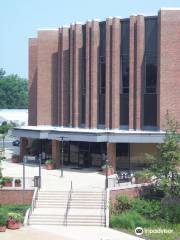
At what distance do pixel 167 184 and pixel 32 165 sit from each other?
18956 millimetres

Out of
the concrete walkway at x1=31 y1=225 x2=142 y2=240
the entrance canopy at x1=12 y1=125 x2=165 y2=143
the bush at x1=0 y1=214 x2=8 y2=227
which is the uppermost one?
the entrance canopy at x1=12 y1=125 x2=165 y2=143

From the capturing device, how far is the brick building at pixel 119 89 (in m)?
47.8

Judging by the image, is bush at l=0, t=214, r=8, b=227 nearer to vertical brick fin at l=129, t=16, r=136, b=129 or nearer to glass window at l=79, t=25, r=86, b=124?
vertical brick fin at l=129, t=16, r=136, b=129

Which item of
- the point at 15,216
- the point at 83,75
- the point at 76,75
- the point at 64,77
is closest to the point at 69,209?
the point at 15,216

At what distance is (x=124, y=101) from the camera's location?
50.0 meters

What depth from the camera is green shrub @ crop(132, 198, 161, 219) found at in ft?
113

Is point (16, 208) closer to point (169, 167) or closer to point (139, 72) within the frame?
point (169, 167)

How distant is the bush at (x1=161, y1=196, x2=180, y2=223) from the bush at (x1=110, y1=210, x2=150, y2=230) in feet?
5.25

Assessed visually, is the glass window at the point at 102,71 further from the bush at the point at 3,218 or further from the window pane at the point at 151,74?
the bush at the point at 3,218

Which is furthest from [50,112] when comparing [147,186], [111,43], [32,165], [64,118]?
[147,186]

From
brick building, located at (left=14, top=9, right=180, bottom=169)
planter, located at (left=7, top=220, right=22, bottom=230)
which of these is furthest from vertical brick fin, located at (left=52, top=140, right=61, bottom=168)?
planter, located at (left=7, top=220, right=22, bottom=230)

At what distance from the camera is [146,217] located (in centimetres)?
3425

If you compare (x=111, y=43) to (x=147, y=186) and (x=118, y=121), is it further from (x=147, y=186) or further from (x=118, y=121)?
(x=147, y=186)

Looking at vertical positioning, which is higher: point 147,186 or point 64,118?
point 64,118
